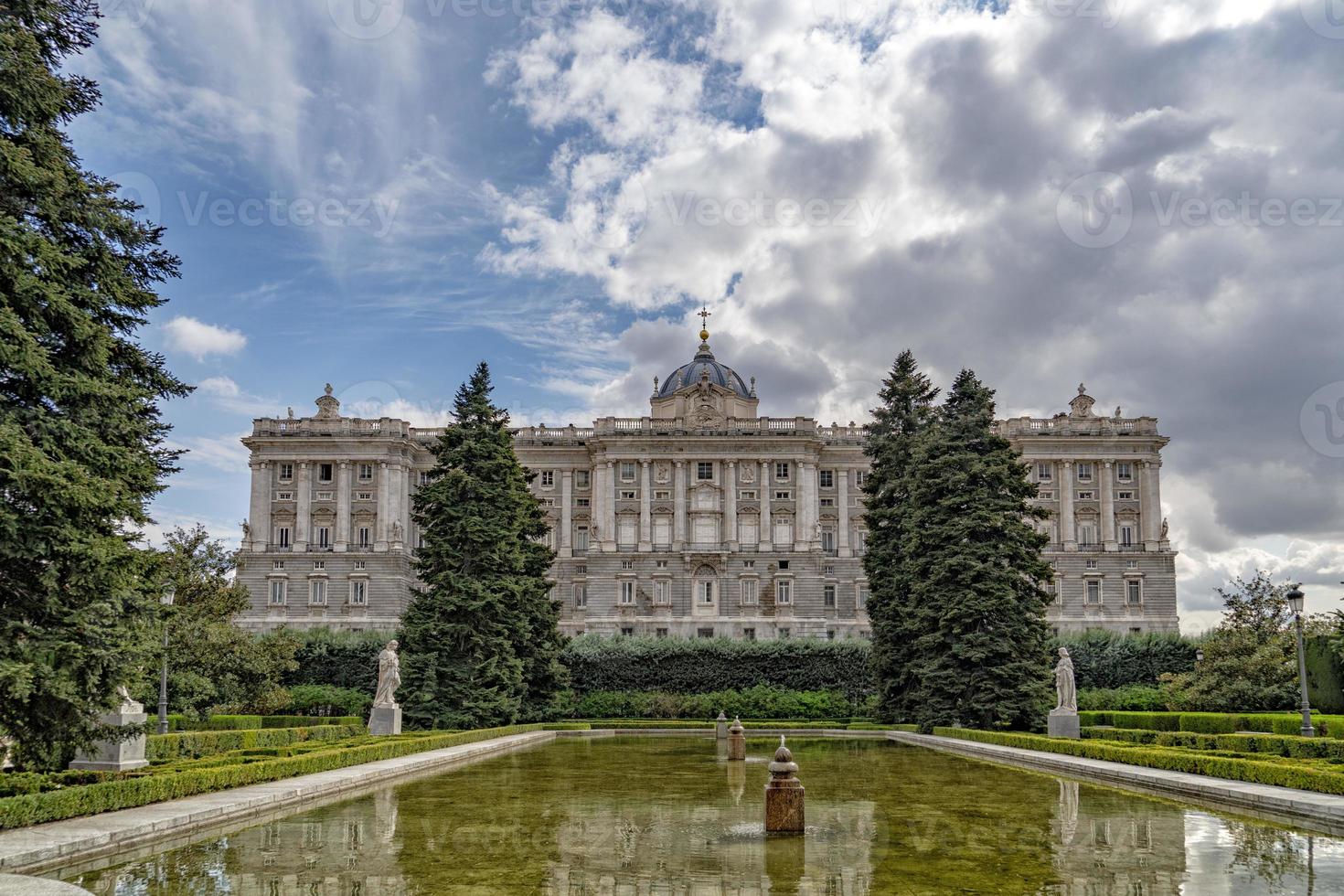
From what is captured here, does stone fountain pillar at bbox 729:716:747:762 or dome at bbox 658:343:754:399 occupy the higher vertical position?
dome at bbox 658:343:754:399

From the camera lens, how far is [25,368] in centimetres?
1386

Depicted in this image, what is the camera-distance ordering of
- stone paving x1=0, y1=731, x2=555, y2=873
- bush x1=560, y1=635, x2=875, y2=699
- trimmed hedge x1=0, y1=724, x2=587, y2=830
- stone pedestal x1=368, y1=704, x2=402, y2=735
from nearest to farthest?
stone paving x1=0, y1=731, x2=555, y2=873 < trimmed hedge x1=0, y1=724, x2=587, y2=830 < stone pedestal x1=368, y1=704, x2=402, y2=735 < bush x1=560, y1=635, x2=875, y2=699

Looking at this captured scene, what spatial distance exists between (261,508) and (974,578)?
63.1 m

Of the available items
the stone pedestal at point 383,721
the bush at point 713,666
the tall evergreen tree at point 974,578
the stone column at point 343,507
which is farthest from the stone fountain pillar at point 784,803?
the stone column at point 343,507

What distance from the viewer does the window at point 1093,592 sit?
84375 mm

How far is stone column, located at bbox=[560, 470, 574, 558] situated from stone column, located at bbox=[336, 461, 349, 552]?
53.2 ft

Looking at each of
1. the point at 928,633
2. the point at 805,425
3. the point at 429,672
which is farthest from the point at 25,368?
the point at 805,425

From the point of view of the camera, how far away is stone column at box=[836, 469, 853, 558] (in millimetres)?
86750

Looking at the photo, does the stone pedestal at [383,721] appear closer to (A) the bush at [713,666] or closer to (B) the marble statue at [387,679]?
(B) the marble statue at [387,679]

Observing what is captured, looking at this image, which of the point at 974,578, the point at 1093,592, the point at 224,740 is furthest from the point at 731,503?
the point at 224,740

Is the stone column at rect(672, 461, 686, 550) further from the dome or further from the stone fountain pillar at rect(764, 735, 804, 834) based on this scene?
the stone fountain pillar at rect(764, 735, 804, 834)

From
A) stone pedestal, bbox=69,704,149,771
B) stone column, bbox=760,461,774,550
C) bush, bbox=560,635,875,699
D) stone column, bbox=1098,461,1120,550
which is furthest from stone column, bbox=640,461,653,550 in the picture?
stone pedestal, bbox=69,704,149,771

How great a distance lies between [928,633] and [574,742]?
1184 centimetres

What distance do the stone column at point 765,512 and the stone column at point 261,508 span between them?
3674 cm
